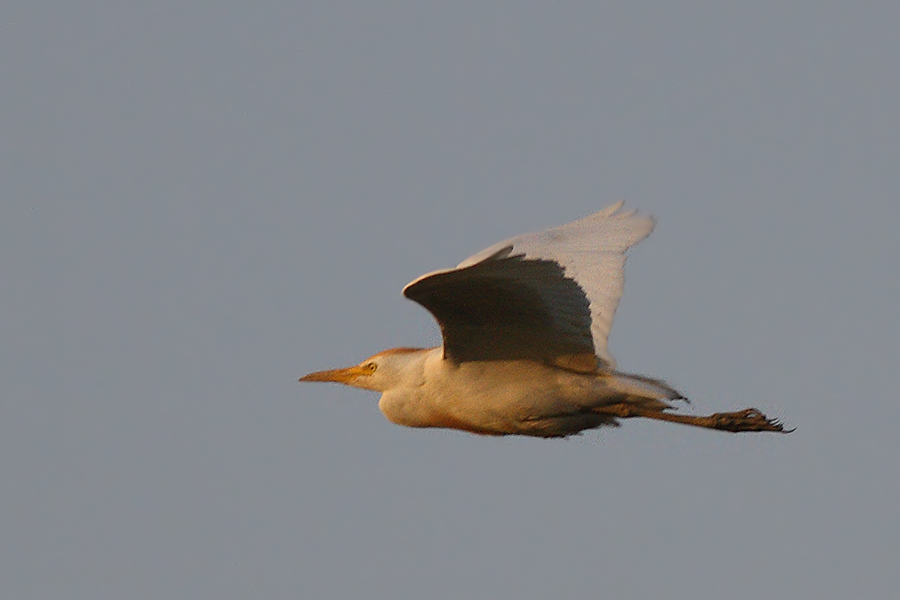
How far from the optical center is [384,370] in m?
12.2

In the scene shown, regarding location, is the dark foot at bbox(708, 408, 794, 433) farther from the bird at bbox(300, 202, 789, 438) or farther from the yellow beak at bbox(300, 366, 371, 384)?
the yellow beak at bbox(300, 366, 371, 384)

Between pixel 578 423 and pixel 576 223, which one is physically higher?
pixel 576 223

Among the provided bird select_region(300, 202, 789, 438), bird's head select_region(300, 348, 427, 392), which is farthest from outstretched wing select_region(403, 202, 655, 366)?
bird's head select_region(300, 348, 427, 392)

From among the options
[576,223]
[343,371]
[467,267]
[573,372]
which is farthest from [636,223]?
[467,267]

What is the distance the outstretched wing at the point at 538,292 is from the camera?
980 cm

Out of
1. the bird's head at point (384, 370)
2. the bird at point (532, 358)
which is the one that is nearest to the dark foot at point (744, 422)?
the bird at point (532, 358)

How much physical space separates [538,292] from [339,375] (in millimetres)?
3075

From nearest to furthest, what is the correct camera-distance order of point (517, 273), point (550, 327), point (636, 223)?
1. point (517, 273)
2. point (550, 327)
3. point (636, 223)

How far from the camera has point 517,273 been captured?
9.84 m

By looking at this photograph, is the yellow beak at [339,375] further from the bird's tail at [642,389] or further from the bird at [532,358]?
the bird's tail at [642,389]

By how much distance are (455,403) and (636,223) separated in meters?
2.35

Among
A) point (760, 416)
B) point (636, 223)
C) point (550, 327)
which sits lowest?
point (760, 416)

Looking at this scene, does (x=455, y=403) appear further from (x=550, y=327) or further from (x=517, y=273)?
(x=517, y=273)

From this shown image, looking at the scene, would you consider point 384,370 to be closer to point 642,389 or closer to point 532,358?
point 532,358
